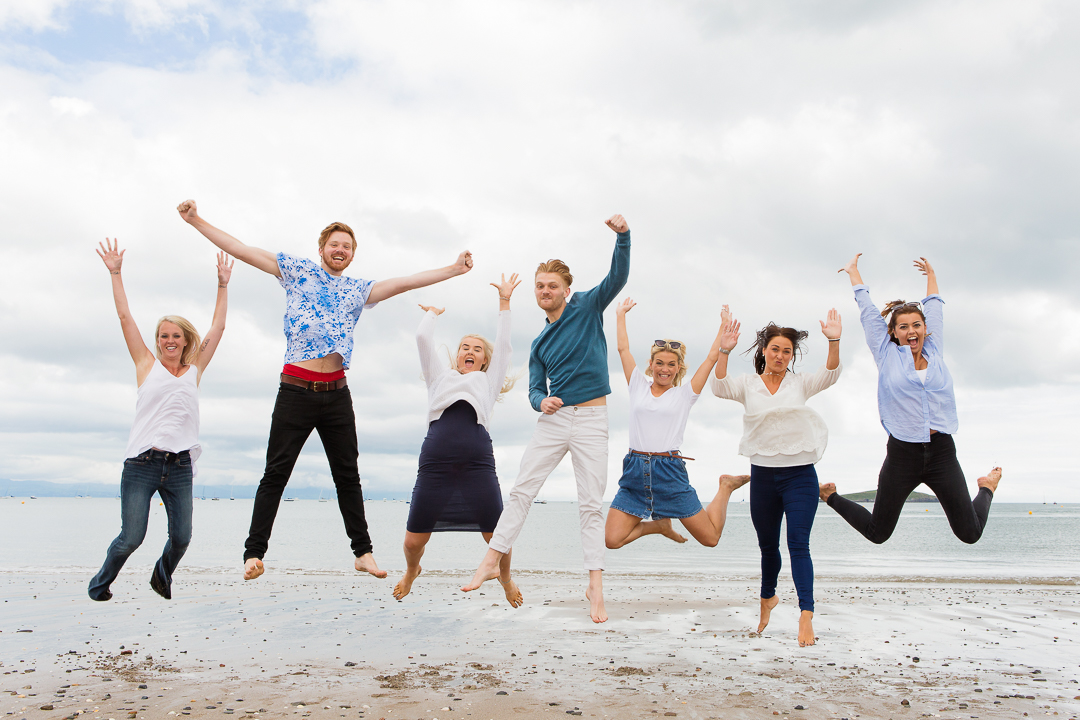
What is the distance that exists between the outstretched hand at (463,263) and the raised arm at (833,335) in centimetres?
357

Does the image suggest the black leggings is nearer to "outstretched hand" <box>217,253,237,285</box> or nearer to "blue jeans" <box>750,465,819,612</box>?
"blue jeans" <box>750,465,819,612</box>

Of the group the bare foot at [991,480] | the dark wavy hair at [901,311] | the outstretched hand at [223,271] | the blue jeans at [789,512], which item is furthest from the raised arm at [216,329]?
the bare foot at [991,480]

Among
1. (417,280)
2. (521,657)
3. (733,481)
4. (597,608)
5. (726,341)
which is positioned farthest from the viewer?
(521,657)

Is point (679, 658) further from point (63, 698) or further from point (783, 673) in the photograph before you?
point (63, 698)

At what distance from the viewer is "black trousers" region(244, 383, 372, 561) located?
6086mm

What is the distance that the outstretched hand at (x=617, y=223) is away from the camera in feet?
21.7

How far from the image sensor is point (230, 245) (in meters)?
6.17

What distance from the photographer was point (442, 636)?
9.62 metres

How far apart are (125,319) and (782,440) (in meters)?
6.47

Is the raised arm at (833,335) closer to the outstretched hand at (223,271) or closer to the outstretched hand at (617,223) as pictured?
the outstretched hand at (617,223)

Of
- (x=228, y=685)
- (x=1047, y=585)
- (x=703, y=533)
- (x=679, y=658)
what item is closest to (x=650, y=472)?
(x=703, y=533)

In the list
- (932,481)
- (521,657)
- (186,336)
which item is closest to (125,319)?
(186,336)

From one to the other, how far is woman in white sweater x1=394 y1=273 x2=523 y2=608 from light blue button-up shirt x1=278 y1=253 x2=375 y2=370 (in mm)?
820

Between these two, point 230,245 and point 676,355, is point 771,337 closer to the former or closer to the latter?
point 676,355
